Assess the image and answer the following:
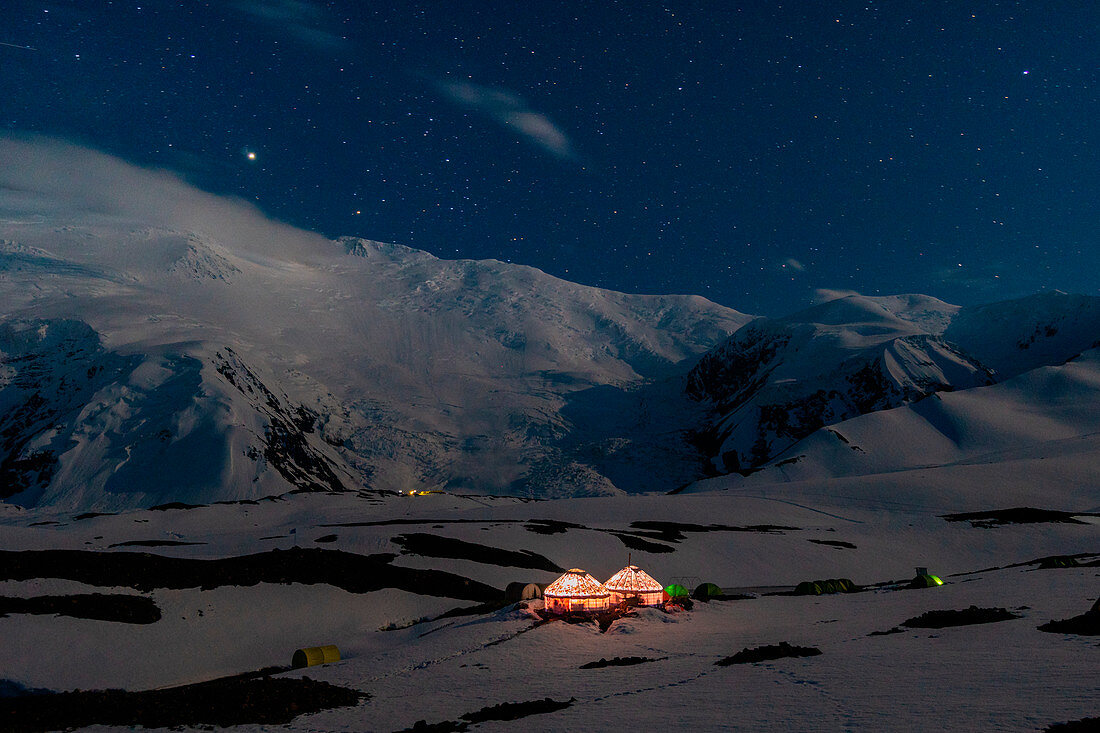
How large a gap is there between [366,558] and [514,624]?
28.2m

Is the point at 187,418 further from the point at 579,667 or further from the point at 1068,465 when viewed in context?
the point at 1068,465

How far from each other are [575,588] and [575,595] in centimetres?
54

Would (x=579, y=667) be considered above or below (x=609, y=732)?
below

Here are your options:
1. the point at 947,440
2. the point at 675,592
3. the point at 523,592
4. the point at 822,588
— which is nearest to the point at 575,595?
the point at 523,592

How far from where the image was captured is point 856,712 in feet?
54.5

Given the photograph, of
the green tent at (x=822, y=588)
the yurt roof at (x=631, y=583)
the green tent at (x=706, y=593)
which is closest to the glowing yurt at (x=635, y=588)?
the yurt roof at (x=631, y=583)

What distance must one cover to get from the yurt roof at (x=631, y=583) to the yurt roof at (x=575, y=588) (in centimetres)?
271

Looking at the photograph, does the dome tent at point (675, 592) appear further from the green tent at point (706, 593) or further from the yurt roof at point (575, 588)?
the yurt roof at point (575, 588)

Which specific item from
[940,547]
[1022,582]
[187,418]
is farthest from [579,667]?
[187,418]

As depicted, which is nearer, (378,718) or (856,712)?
(856,712)

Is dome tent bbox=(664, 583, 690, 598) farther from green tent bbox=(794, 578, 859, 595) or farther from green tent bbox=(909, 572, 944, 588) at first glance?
green tent bbox=(909, 572, 944, 588)

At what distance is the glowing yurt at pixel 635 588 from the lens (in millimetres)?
51631

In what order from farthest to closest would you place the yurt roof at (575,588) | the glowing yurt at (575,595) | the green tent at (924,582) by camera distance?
the green tent at (924,582) → the yurt roof at (575,588) → the glowing yurt at (575,595)

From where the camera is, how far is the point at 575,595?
48.1 metres
